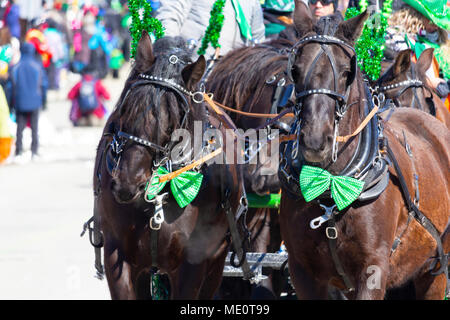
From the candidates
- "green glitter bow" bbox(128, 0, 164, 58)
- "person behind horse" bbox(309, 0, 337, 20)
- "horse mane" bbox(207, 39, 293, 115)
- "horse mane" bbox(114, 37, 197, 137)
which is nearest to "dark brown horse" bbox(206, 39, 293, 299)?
"horse mane" bbox(207, 39, 293, 115)

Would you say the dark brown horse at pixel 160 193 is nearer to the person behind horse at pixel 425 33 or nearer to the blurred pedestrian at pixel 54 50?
the person behind horse at pixel 425 33

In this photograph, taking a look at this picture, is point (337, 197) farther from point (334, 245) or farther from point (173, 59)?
point (173, 59)

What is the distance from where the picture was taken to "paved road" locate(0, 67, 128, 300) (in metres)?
8.26

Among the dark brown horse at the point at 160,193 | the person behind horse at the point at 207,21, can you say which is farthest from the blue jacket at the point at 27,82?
the dark brown horse at the point at 160,193

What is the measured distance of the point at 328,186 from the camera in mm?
4770

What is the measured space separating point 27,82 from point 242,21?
9541 millimetres

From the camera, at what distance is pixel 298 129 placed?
4699 millimetres

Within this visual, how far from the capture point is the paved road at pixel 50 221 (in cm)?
826

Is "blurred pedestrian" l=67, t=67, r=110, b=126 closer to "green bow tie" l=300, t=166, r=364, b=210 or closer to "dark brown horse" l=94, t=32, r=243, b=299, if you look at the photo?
"dark brown horse" l=94, t=32, r=243, b=299

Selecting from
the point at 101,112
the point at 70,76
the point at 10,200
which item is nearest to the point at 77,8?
the point at 70,76

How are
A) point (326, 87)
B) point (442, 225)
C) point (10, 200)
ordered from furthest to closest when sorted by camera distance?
point (10, 200)
point (442, 225)
point (326, 87)

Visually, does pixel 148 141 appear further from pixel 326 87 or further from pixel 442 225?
pixel 442 225

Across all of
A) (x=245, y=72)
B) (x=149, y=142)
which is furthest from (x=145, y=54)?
(x=245, y=72)

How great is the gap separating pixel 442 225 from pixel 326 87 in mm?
1467
